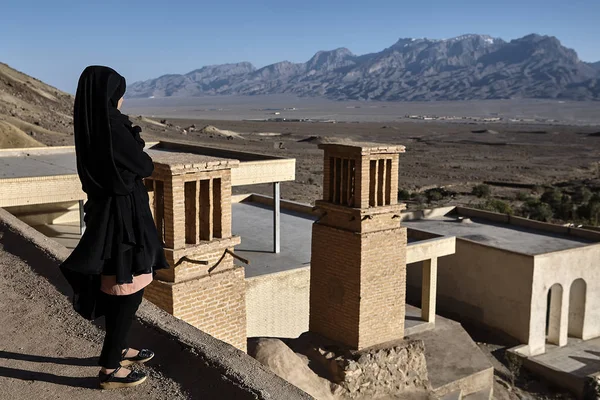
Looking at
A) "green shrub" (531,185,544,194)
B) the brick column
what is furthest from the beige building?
"green shrub" (531,185,544,194)

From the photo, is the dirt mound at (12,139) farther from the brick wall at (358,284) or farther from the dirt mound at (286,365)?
the dirt mound at (286,365)

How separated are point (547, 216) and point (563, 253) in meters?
13.1

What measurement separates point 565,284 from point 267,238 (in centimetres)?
795

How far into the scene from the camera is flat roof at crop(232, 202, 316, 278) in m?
14.4

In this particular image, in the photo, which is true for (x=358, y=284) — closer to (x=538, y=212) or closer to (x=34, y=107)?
(x=538, y=212)

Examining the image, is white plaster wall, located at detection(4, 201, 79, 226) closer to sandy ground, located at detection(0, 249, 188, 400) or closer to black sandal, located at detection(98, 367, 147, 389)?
sandy ground, located at detection(0, 249, 188, 400)

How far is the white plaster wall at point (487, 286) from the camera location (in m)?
16.0

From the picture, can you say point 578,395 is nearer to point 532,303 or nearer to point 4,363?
point 532,303

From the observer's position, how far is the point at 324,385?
10578 millimetres

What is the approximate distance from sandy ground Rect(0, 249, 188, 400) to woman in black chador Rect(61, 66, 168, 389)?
16 centimetres

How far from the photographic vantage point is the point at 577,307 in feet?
56.7

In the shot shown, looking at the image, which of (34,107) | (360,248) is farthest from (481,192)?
(34,107)

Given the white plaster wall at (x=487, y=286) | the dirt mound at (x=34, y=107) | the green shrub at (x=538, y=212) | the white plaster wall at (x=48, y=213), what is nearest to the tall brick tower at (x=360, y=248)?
the white plaster wall at (x=487, y=286)

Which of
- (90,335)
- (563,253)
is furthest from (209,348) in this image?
(563,253)
